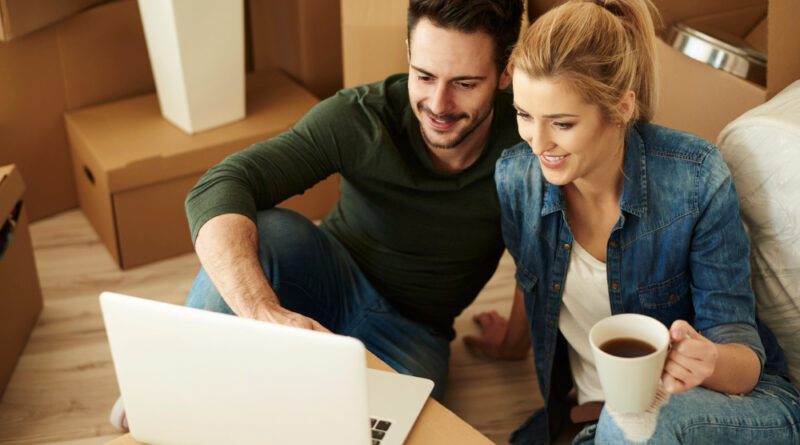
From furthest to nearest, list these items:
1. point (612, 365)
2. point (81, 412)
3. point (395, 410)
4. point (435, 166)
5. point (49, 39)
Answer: point (49, 39) < point (81, 412) < point (435, 166) < point (395, 410) < point (612, 365)

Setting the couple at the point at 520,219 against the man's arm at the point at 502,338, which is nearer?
the couple at the point at 520,219

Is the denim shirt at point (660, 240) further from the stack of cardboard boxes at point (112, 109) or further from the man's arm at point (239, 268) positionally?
the stack of cardboard boxes at point (112, 109)

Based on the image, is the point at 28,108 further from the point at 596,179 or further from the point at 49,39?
the point at 596,179

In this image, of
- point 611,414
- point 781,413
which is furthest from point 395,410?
point 781,413

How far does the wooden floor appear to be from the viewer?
1.66 meters

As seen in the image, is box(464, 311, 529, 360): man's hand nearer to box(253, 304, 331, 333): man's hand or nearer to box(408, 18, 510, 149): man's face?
box(408, 18, 510, 149): man's face

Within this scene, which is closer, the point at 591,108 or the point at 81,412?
the point at 591,108

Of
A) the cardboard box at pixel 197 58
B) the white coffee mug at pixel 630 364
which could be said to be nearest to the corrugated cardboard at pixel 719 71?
the white coffee mug at pixel 630 364

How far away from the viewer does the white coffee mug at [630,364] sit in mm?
895

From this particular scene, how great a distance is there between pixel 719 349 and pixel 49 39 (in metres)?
1.77

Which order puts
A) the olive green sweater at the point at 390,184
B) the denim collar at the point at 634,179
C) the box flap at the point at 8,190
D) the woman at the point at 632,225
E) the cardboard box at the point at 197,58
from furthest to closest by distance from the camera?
the cardboard box at the point at 197,58
the box flap at the point at 8,190
the olive green sweater at the point at 390,184
the denim collar at the point at 634,179
the woman at the point at 632,225

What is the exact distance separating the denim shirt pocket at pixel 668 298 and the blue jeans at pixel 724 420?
16 cm

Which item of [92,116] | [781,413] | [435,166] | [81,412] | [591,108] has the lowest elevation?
[81,412]

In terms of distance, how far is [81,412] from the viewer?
1685mm
